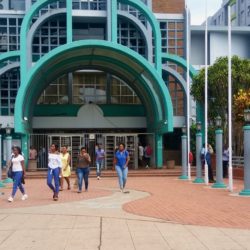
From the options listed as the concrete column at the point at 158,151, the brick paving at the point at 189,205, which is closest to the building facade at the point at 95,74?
the concrete column at the point at 158,151

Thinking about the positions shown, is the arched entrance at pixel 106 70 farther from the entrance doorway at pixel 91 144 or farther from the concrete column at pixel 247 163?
the concrete column at pixel 247 163

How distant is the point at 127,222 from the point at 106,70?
29.4 metres

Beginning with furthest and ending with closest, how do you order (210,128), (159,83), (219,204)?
(210,128) < (159,83) < (219,204)

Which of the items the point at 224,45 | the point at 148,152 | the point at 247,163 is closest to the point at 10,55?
the point at 148,152

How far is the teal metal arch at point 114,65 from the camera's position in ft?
102

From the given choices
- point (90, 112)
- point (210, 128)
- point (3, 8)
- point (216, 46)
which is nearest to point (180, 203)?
point (210, 128)

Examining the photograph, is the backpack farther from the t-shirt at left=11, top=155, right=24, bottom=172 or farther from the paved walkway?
the t-shirt at left=11, top=155, right=24, bottom=172

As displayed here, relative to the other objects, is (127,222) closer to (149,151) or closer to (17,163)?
(17,163)

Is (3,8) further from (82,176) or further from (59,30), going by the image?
(82,176)

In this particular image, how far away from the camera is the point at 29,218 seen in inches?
453

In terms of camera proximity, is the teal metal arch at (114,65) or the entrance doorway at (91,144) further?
the entrance doorway at (91,144)

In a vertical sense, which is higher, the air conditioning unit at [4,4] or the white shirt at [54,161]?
the air conditioning unit at [4,4]

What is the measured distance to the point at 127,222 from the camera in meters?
10.7

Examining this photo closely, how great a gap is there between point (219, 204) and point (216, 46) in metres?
34.0
